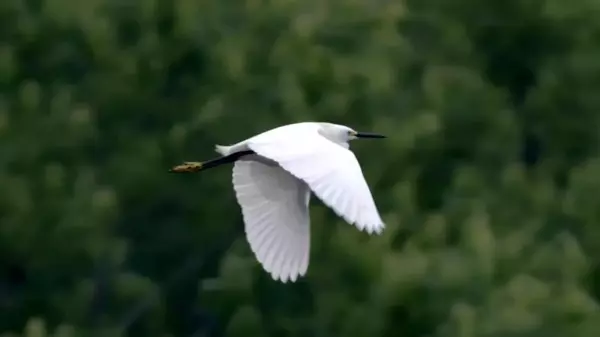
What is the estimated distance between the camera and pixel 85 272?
36.4 feet

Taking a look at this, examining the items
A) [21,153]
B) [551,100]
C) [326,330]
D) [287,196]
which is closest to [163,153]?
[21,153]

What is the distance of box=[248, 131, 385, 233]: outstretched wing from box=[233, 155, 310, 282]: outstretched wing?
375 millimetres

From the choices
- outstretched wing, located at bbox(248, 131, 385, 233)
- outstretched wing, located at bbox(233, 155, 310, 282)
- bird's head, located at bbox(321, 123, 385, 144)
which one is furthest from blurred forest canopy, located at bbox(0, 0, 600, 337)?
outstretched wing, located at bbox(248, 131, 385, 233)

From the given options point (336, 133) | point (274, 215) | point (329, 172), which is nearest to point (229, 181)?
point (336, 133)

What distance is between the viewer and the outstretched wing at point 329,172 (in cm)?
410

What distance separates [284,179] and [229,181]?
19.1 feet

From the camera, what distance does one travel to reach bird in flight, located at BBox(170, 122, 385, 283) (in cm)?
448

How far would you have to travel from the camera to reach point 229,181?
36.9ft

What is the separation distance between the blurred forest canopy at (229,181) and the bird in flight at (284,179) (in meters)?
3.51

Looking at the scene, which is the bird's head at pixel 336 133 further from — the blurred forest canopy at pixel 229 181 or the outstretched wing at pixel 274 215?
the blurred forest canopy at pixel 229 181

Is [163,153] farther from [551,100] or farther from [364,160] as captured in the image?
[551,100]

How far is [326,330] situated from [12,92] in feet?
11.2

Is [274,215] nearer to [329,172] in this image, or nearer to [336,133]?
[336,133]

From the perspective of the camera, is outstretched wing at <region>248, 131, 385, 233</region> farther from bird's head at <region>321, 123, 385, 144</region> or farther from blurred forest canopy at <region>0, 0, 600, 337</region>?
blurred forest canopy at <region>0, 0, 600, 337</region>
